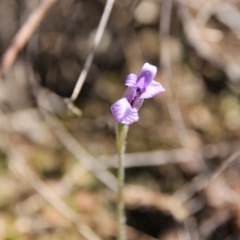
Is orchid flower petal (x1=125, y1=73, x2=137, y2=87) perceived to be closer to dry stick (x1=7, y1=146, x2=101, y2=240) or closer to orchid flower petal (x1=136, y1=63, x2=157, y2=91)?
orchid flower petal (x1=136, y1=63, x2=157, y2=91)

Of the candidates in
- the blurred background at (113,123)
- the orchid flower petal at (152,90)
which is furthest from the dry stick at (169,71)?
the orchid flower petal at (152,90)

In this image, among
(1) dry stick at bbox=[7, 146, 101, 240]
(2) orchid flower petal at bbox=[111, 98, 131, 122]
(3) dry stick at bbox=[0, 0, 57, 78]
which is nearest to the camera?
(2) orchid flower petal at bbox=[111, 98, 131, 122]

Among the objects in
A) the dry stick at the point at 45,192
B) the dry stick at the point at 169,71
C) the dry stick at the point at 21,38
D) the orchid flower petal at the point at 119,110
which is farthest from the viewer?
the dry stick at the point at 169,71

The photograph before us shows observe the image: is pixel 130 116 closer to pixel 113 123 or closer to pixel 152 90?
pixel 152 90

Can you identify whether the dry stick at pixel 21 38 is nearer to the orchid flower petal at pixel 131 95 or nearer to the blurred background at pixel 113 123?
the blurred background at pixel 113 123

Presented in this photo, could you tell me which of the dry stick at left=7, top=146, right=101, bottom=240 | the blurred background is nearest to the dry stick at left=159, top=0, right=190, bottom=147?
the blurred background

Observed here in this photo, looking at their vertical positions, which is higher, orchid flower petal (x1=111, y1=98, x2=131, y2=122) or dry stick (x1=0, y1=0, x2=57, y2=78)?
dry stick (x1=0, y1=0, x2=57, y2=78)

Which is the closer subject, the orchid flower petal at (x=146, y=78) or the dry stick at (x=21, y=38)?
the orchid flower petal at (x=146, y=78)

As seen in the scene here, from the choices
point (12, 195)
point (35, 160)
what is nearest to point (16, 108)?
point (35, 160)
